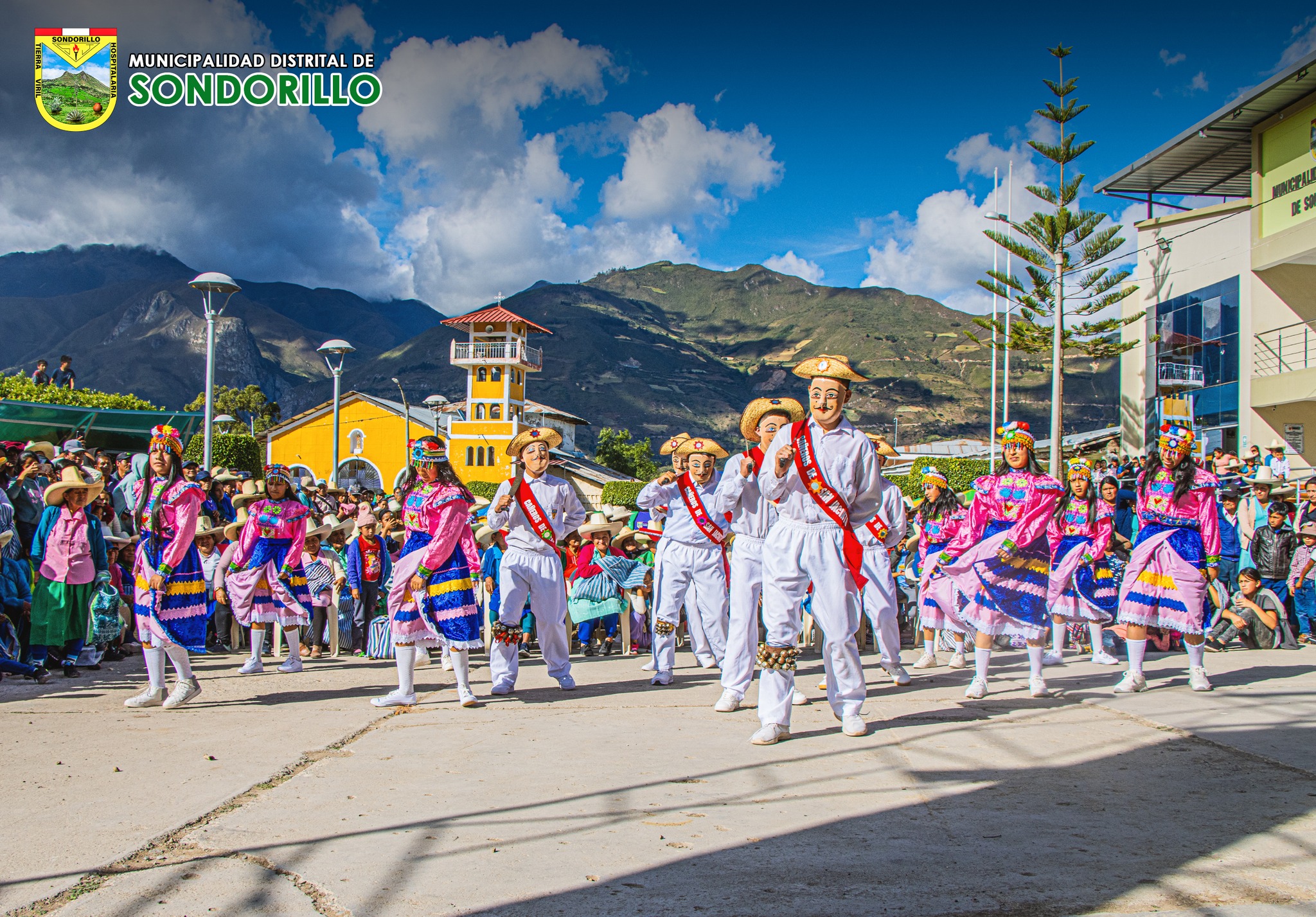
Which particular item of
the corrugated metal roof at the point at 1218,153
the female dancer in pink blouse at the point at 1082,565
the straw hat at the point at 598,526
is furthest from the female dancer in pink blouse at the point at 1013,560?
the corrugated metal roof at the point at 1218,153

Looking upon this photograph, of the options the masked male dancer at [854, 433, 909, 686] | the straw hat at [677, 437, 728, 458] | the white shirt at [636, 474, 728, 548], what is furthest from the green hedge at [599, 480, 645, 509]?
the masked male dancer at [854, 433, 909, 686]

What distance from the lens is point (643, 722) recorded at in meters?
5.90

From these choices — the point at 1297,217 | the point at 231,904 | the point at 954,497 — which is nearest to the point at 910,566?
the point at 954,497

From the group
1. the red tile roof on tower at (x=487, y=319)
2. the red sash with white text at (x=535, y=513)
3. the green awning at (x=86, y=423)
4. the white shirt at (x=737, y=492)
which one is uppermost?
the red tile roof on tower at (x=487, y=319)

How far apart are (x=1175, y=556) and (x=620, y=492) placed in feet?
135

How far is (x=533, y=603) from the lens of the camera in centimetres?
705

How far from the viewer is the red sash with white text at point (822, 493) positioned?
544cm

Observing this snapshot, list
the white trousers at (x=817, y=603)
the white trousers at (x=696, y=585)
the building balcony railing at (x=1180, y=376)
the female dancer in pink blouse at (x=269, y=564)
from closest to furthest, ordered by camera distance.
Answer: the white trousers at (x=817, y=603) → the white trousers at (x=696, y=585) → the female dancer in pink blouse at (x=269, y=564) → the building balcony railing at (x=1180, y=376)

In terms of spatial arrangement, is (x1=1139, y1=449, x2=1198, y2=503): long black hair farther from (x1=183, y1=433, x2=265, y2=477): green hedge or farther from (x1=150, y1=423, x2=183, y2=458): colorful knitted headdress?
(x1=183, y1=433, x2=265, y2=477): green hedge

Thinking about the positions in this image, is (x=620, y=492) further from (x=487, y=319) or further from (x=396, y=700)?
(x=396, y=700)

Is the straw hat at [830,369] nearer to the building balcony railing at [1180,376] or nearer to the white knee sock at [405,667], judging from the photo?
the white knee sock at [405,667]

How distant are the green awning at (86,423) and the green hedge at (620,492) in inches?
864

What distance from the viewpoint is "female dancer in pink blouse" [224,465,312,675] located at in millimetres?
8336

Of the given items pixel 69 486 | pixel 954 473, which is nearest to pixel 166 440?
pixel 69 486
